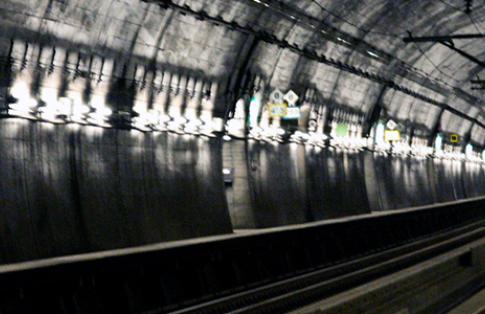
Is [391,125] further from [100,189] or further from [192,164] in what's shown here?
[100,189]

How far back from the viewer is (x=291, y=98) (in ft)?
105

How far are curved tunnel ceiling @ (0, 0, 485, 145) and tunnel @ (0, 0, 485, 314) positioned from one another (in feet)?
0.24

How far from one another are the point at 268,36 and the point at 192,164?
4.38m

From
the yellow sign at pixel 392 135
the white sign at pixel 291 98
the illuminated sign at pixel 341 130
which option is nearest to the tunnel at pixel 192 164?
the white sign at pixel 291 98

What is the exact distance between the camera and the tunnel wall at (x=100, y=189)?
20.1 meters

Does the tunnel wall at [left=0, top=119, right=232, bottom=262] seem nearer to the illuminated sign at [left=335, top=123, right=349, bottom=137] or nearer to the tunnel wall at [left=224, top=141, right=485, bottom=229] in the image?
the tunnel wall at [left=224, top=141, right=485, bottom=229]

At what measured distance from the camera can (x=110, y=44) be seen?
22734 millimetres

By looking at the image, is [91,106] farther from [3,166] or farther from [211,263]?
[211,263]

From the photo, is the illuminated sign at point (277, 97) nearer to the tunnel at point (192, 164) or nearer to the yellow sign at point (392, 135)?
the tunnel at point (192, 164)

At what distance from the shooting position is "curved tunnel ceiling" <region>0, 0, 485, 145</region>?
2141 centimetres

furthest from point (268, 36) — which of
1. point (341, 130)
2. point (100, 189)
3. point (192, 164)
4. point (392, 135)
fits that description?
point (392, 135)

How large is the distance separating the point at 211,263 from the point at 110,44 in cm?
590

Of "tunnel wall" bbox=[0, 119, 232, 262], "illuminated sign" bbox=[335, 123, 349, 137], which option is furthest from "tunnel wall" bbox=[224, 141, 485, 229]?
"tunnel wall" bbox=[0, 119, 232, 262]

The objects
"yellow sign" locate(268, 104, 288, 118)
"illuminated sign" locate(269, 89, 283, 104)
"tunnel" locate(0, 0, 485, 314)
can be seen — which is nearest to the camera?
"tunnel" locate(0, 0, 485, 314)
